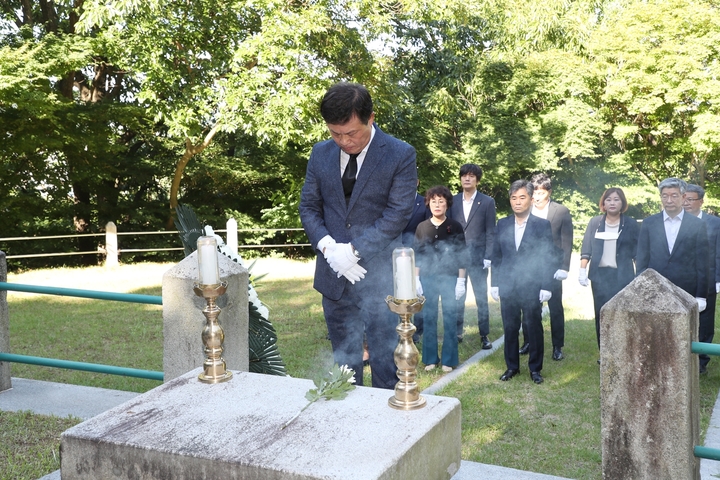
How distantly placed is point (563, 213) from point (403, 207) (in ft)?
13.3

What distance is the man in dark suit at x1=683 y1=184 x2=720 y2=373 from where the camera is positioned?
6.79 metres

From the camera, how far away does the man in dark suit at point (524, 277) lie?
647 centimetres

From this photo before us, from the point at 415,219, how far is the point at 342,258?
155 inches

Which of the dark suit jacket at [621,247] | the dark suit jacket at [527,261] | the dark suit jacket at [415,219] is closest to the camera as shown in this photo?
the dark suit jacket at [527,261]

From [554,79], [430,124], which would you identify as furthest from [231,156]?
[554,79]

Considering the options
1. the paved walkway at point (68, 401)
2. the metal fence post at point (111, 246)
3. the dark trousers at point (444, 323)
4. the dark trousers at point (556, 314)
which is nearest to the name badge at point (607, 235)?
the dark trousers at point (556, 314)

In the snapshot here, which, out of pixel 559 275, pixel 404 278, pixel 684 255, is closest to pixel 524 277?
pixel 559 275

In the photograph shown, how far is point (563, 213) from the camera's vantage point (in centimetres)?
741

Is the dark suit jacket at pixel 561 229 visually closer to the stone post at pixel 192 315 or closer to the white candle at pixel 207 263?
the stone post at pixel 192 315

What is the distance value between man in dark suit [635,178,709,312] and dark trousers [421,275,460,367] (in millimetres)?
1843

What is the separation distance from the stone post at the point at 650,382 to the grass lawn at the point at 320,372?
1.21 meters

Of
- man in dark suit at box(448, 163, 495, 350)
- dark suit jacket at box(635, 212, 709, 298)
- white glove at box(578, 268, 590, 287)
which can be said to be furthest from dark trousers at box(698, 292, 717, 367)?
man in dark suit at box(448, 163, 495, 350)

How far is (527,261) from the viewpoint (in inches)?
257

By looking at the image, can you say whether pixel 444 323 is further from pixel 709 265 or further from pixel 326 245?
pixel 326 245
